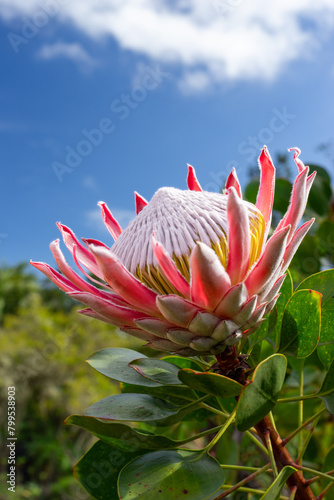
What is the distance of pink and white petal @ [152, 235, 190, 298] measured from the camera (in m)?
0.74

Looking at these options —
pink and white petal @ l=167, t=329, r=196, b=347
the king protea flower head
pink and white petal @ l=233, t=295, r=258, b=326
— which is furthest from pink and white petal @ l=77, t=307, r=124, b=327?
pink and white petal @ l=233, t=295, r=258, b=326

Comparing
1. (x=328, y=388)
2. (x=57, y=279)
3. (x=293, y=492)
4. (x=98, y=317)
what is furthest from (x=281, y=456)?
(x=57, y=279)

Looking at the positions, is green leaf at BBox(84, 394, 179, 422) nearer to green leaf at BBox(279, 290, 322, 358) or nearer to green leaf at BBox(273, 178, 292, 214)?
green leaf at BBox(279, 290, 322, 358)

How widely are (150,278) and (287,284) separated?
356 mm

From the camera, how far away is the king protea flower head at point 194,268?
0.73 m

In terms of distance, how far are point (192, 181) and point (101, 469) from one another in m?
0.69

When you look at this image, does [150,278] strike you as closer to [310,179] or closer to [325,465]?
[310,179]

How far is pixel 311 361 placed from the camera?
1.21m

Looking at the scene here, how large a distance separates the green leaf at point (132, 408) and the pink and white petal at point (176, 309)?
0.74 ft

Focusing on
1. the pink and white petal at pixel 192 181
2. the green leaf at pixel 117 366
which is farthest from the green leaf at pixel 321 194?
the green leaf at pixel 117 366

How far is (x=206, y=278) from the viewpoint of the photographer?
71cm

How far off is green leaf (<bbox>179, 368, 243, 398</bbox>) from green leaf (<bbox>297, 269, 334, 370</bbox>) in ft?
0.89

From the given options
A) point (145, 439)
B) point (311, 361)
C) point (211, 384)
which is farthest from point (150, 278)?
point (311, 361)

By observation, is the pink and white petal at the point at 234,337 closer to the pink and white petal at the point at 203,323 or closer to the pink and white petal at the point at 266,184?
the pink and white petal at the point at 203,323
